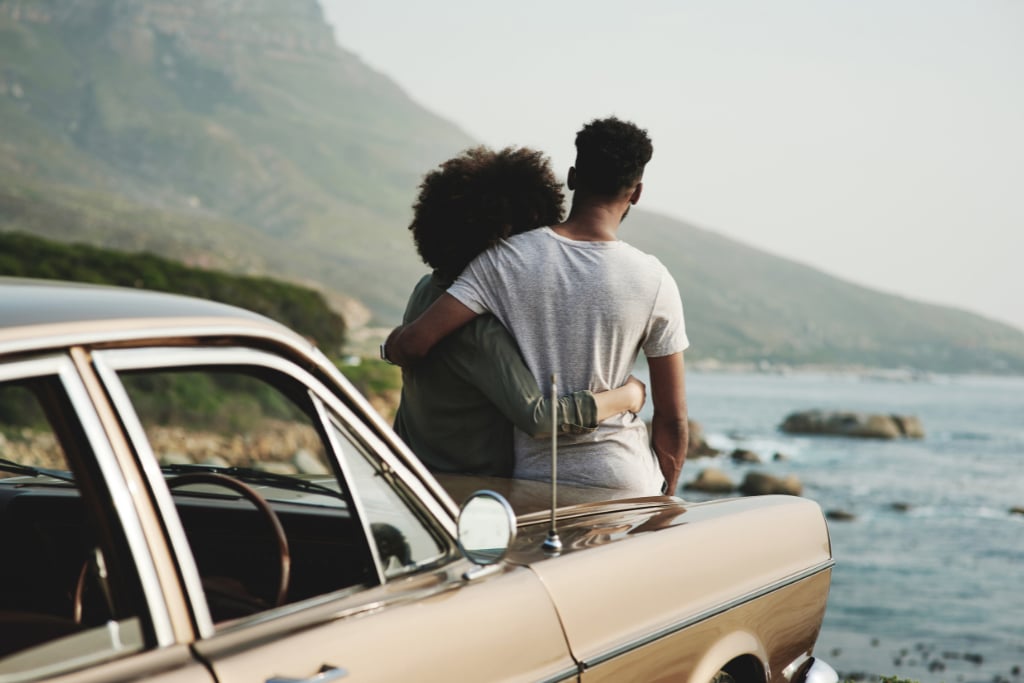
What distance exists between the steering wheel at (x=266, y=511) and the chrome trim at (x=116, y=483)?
1.42 ft

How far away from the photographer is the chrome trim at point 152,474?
5.90 feet

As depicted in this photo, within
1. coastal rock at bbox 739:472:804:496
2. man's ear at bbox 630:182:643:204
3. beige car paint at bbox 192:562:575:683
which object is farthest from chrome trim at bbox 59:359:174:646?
coastal rock at bbox 739:472:804:496

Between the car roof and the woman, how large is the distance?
151cm

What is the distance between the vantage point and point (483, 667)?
2.27m

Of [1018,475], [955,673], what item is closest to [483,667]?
[955,673]

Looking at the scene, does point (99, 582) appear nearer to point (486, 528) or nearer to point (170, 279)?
point (486, 528)

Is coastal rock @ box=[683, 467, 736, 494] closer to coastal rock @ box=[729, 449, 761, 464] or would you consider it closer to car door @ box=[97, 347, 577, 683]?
coastal rock @ box=[729, 449, 761, 464]

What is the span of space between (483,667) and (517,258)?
172 centimetres

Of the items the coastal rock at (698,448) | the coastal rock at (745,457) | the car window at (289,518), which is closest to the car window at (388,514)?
the car window at (289,518)

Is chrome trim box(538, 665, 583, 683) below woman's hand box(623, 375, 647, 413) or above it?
below

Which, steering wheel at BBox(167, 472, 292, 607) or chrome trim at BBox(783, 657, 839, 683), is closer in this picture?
steering wheel at BBox(167, 472, 292, 607)

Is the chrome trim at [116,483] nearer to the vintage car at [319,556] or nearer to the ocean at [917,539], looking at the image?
the vintage car at [319,556]

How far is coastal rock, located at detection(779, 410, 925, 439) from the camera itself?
2613 inches

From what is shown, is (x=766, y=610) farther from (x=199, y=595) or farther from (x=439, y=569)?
(x=199, y=595)
